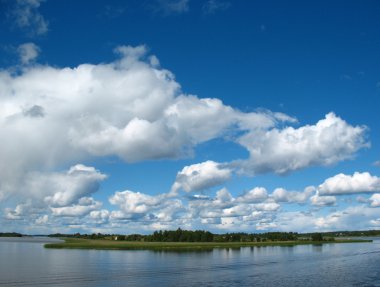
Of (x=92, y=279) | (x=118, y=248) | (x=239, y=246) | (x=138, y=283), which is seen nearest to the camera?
(x=138, y=283)

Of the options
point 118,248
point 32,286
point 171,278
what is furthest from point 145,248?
point 32,286

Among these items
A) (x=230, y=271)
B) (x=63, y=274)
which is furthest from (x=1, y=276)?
(x=230, y=271)

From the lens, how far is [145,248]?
543 feet

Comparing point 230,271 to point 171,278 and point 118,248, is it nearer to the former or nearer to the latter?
point 171,278

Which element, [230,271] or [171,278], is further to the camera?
[230,271]

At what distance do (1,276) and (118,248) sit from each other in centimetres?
9489

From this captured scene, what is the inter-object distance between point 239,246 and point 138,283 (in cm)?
12582

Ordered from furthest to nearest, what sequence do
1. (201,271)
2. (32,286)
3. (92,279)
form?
(201,271) < (92,279) < (32,286)

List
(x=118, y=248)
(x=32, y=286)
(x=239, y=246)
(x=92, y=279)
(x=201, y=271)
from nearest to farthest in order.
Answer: (x=32, y=286), (x=92, y=279), (x=201, y=271), (x=118, y=248), (x=239, y=246)

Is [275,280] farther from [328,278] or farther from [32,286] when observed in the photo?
[32,286]

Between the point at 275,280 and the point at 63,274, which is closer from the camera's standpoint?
the point at 275,280

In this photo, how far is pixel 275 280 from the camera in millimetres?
69188

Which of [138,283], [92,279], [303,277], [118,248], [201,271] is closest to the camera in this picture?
[138,283]

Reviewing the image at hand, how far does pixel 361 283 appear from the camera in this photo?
65750 mm
